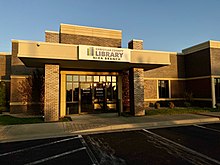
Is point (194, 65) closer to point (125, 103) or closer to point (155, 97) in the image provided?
point (155, 97)

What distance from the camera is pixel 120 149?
19.4ft

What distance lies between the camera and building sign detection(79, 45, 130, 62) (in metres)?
10.6

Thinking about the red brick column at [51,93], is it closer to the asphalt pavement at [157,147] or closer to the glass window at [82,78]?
the glass window at [82,78]

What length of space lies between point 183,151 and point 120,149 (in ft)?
6.93

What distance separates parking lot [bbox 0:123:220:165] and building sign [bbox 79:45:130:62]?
504 cm

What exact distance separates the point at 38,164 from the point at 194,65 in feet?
67.6

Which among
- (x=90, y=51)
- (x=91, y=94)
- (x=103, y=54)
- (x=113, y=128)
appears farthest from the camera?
(x=91, y=94)

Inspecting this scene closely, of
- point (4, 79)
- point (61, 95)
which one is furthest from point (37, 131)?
point (4, 79)

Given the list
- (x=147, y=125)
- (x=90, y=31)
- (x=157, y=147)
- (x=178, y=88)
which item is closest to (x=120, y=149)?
(x=157, y=147)

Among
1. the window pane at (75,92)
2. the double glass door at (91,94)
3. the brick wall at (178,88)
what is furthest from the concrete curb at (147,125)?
the brick wall at (178,88)

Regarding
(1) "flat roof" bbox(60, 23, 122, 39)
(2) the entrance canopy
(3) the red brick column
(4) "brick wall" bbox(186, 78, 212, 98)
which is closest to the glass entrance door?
(3) the red brick column

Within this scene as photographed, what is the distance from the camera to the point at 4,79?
18.2m

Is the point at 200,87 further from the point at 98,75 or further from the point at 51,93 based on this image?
the point at 51,93

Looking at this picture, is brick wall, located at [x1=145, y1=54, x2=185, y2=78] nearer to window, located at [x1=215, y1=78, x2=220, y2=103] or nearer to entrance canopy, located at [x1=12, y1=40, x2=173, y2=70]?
window, located at [x1=215, y1=78, x2=220, y2=103]
